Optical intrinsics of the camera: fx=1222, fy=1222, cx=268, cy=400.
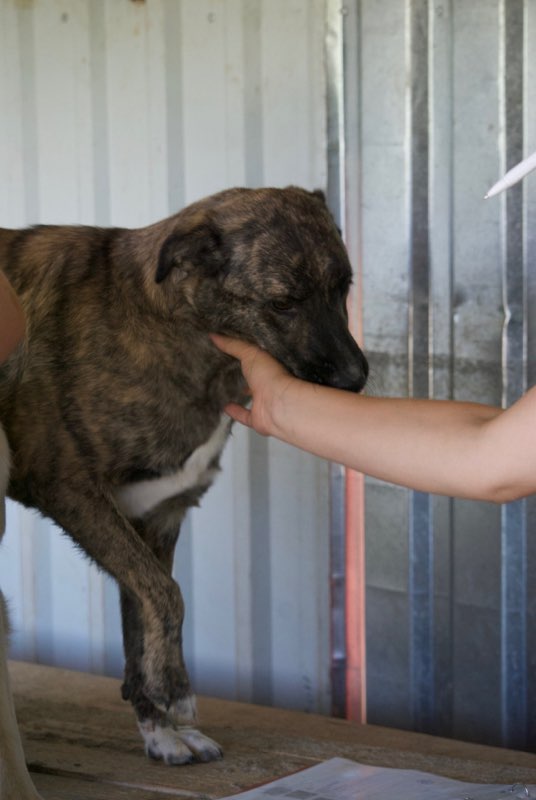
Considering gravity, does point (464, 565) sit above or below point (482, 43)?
below

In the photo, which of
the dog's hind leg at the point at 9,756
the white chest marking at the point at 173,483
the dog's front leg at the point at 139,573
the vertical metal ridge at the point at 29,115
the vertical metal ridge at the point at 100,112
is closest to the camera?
the dog's hind leg at the point at 9,756

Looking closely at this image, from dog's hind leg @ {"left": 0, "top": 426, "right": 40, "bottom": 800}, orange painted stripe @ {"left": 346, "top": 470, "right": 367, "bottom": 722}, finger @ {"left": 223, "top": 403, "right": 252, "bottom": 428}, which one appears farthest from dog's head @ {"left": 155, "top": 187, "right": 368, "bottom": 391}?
orange painted stripe @ {"left": 346, "top": 470, "right": 367, "bottom": 722}

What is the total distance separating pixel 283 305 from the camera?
3.38m

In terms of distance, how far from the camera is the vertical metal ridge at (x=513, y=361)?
164 inches

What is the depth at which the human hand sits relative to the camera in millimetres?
2689

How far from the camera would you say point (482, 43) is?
4223mm

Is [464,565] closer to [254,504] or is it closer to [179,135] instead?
[254,504]

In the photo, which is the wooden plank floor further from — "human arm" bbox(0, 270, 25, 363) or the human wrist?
"human arm" bbox(0, 270, 25, 363)

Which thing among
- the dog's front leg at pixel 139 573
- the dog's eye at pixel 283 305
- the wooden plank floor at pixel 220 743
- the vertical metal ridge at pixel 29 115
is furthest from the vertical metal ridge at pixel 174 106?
the wooden plank floor at pixel 220 743

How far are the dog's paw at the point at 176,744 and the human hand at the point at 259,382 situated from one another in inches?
37.4

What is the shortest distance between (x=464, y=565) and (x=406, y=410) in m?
2.24

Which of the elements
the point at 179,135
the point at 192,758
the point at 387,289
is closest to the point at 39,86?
the point at 179,135

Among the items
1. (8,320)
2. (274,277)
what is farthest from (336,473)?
(8,320)

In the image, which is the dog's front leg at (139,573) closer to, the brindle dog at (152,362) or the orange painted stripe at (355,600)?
the brindle dog at (152,362)
